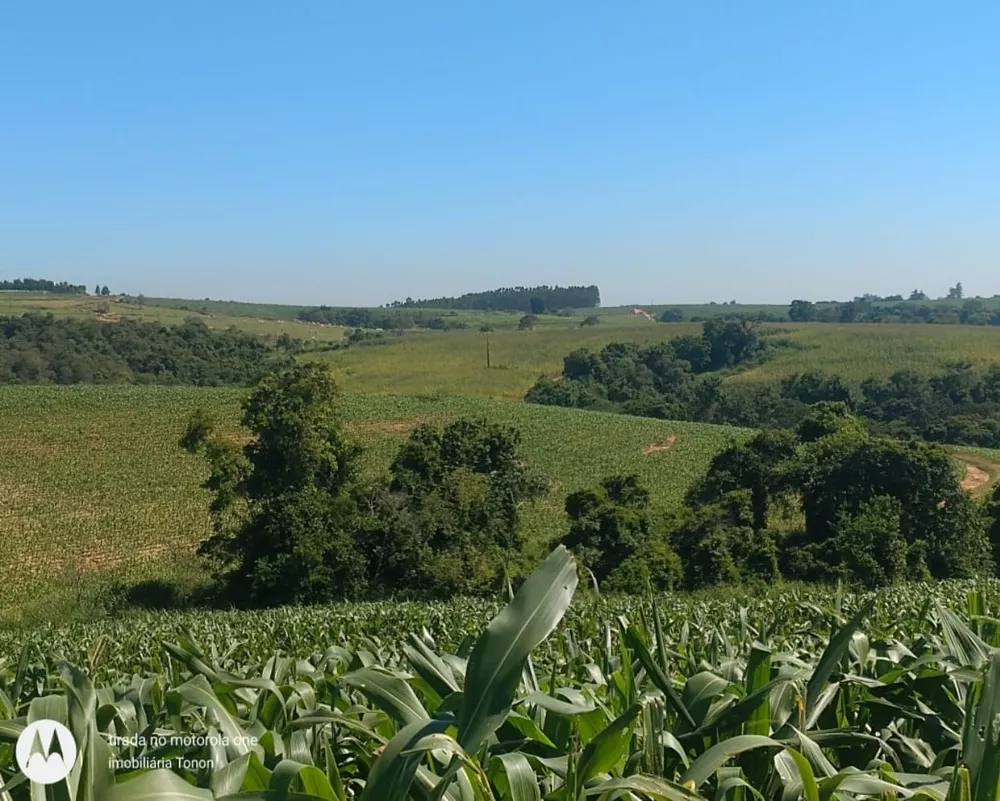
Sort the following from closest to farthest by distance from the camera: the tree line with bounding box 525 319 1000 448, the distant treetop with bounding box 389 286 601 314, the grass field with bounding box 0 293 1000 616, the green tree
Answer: the green tree
the grass field with bounding box 0 293 1000 616
the tree line with bounding box 525 319 1000 448
the distant treetop with bounding box 389 286 601 314

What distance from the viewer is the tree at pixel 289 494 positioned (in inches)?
908

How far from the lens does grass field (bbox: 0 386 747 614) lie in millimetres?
32762

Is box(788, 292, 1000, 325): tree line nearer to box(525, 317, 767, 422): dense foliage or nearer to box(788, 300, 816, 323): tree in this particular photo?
box(788, 300, 816, 323): tree

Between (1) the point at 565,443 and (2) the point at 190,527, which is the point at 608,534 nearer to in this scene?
(2) the point at 190,527

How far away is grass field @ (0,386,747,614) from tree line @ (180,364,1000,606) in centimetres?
708

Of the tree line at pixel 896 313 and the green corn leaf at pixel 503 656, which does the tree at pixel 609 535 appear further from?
the tree line at pixel 896 313

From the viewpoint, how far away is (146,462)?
1726 inches

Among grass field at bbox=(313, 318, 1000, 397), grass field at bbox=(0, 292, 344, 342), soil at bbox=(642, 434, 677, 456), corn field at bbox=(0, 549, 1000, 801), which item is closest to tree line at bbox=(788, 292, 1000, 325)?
grass field at bbox=(313, 318, 1000, 397)

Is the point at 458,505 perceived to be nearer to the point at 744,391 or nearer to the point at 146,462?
Answer: the point at 146,462

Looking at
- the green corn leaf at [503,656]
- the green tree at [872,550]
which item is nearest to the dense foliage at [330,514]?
the green tree at [872,550]

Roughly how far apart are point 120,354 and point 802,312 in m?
101

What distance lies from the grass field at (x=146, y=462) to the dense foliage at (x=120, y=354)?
19.1 m

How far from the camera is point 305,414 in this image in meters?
25.7

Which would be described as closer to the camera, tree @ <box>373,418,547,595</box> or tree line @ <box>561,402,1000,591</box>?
tree line @ <box>561,402,1000,591</box>
